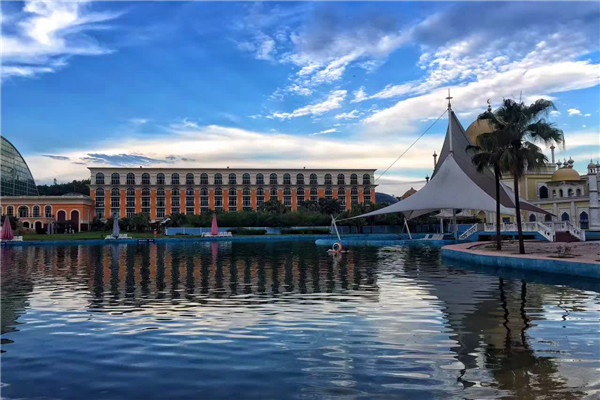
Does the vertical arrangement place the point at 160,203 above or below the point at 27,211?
above

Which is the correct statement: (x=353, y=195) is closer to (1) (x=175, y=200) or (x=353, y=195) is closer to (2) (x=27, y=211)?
(1) (x=175, y=200)

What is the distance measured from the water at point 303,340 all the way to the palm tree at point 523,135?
10.0 meters

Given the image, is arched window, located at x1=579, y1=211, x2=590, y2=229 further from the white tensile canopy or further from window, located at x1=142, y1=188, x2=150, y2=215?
window, located at x1=142, y1=188, x2=150, y2=215

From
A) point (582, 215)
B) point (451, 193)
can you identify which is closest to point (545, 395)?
point (451, 193)

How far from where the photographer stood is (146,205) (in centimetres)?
11419

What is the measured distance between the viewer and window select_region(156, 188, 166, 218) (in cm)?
11475

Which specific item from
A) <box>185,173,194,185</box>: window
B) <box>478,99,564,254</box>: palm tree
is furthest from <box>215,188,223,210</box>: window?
<box>478,99,564,254</box>: palm tree

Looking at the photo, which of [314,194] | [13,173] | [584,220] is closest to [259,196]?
[314,194]

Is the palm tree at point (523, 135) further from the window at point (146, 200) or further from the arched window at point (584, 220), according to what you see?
the window at point (146, 200)

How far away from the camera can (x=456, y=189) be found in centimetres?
4062

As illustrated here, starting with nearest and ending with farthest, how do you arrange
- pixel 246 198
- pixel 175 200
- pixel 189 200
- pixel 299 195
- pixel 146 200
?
pixel 146 200 → pixel 175 200 → pixel 189 200 → pixel 246 198 → pixel 299 195

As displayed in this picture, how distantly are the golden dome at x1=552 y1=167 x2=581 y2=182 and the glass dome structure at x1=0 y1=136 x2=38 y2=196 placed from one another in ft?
316

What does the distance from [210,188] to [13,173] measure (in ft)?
133

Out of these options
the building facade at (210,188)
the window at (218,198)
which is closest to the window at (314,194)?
the building facade at (210,188)
